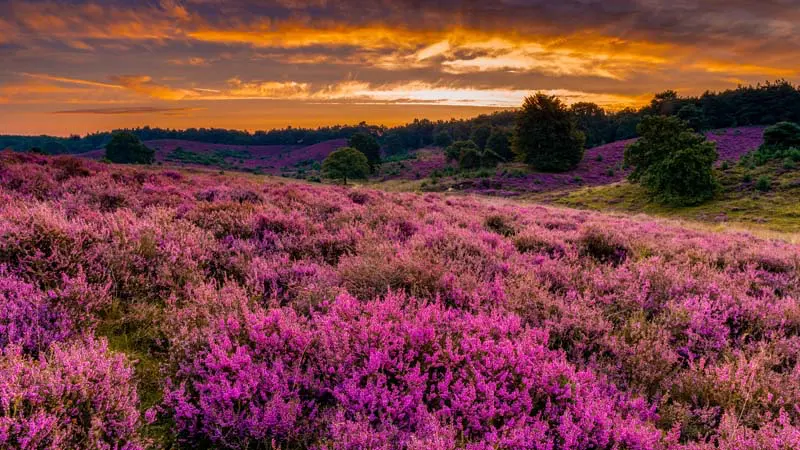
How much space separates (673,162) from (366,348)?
144 feet

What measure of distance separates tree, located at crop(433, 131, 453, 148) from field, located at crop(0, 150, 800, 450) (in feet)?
451

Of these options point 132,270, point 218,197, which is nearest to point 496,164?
point 218,197

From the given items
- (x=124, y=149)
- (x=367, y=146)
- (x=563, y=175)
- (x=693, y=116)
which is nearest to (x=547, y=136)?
(x=563, y=175)

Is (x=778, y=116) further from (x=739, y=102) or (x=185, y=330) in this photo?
(x=185, y=330)

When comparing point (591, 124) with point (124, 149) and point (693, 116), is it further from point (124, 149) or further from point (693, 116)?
point (124, 149)

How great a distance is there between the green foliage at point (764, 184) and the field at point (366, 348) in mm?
38557

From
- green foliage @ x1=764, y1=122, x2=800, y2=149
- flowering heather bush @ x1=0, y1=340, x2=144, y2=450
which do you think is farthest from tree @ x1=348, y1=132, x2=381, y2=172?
flowering heather bush @ x1=0, y1=340, x2=144, y2=450

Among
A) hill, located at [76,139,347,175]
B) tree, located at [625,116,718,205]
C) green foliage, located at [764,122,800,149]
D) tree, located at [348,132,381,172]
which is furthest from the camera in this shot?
hill, located at [76,139,347,175]

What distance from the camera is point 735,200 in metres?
35.0

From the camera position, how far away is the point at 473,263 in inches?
238

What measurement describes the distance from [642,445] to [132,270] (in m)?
5.24

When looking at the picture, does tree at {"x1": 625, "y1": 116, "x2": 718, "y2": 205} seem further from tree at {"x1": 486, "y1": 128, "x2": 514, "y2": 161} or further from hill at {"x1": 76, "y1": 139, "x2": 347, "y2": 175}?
hill at {"x1": 76, "y1": 139, "x2": 347, "y2": 175}

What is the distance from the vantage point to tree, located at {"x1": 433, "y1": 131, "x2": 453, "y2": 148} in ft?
460

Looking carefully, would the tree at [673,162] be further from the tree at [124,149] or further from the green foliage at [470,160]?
the tree at [124,149]
